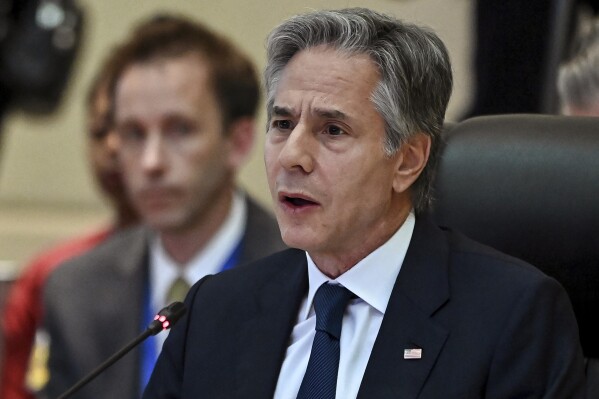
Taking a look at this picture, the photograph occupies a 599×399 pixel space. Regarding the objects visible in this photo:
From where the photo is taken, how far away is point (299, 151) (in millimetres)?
2049

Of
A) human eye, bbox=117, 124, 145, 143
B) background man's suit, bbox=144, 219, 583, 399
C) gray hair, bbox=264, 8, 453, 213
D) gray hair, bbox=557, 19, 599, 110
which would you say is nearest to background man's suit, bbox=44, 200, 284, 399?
human eye, bbox=117, 124, 145, 143

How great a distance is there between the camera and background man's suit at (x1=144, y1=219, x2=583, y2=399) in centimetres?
193

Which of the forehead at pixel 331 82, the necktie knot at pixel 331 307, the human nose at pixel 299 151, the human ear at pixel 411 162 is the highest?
the forehead at pixel 331 82

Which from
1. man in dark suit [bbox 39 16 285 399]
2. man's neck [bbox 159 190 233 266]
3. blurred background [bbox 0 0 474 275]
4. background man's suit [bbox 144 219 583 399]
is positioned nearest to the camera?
background man's suit [bbox 144 219 583 399]

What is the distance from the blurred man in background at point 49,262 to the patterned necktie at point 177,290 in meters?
0.39

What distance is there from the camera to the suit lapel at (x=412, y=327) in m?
1.97

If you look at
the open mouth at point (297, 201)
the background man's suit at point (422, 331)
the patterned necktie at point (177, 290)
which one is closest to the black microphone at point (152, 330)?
the background man's suit at point (422, 331)

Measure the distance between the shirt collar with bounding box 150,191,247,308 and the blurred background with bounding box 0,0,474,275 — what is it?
1244 millimetres

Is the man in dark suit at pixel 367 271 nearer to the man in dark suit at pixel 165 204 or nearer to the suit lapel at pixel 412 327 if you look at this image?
the suit lapel at pixel 412 327

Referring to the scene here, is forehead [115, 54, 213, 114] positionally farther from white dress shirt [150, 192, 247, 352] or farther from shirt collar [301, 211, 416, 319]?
shirt collar [301, 211, 416, 319]

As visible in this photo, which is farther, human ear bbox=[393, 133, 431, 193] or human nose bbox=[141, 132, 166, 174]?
human nose bbox=[141, 132, 166, 174]

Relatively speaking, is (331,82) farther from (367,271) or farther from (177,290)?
(177,290)

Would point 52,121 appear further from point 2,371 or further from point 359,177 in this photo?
point 359,177

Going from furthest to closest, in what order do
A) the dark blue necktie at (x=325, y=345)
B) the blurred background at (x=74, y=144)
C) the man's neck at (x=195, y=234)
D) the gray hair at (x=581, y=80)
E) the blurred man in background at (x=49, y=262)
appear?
the blurred background at (x=74, y=144) → the blurred man in background at (x=49, y=262) → the man's neck at (x=195, y=234) → the gray hair at (x=581, y=80) → the dark blue necktie at (x=325, y=345)
